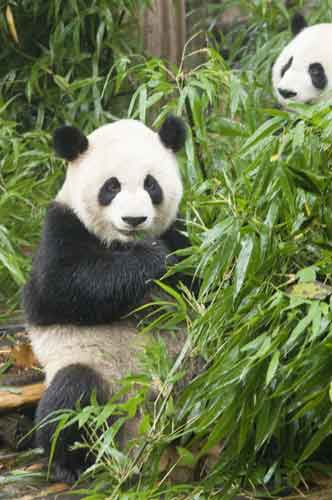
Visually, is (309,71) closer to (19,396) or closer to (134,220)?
(134,220)

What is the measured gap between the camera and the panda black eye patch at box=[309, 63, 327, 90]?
505cm

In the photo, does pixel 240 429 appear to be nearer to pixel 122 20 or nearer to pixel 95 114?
pixel 95 114

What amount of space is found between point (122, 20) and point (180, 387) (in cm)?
315

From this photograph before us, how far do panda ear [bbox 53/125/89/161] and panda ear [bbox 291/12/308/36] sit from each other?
211 centimetres

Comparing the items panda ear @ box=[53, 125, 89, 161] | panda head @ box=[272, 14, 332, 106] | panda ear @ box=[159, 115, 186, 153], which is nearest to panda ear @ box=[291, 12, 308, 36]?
panda head @ box=[272, 14, 332, 106]

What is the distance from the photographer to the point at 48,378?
3.75 meters

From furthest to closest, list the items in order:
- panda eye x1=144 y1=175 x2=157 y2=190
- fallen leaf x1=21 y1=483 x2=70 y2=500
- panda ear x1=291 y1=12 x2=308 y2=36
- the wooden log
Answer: panda ear x1=291 y1=12 x2=308 y2=36 < the wooden log < panda eye x1=144 y1=175 x2=157 y2=190 < fallen leaf x1=21 y1=483 x2=70 y2=500

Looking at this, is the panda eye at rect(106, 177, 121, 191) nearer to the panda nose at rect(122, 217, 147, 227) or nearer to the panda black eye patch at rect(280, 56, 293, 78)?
the panda nose at rect(122, 217, 147, 227)

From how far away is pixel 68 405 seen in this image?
345 cm

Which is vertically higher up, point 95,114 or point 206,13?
point 206,13

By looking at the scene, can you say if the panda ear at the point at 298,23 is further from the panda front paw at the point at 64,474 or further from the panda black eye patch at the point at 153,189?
the panda front paw at the point at 64,474

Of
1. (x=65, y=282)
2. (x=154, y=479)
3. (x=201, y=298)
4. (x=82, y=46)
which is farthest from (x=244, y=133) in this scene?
(x=82, y=46)

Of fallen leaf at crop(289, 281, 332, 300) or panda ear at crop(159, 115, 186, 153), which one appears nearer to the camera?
fallen leaf at crop(289, 281, 332, 300)

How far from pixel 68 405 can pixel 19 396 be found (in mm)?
613
